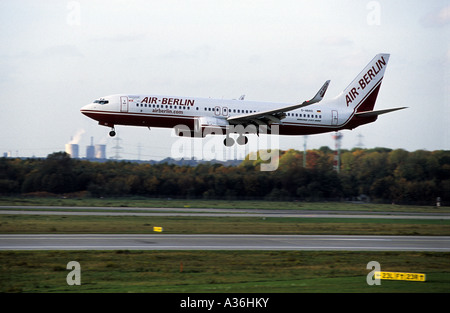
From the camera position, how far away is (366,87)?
68250 millimetres

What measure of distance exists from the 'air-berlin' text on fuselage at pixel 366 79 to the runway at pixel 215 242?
954 inches

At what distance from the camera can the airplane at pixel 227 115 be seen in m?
54.9

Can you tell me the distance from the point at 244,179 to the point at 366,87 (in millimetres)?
22370

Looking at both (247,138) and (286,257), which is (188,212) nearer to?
(247,138)

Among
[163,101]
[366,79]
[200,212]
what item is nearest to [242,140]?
[200,212]

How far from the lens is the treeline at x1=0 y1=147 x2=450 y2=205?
8162cm

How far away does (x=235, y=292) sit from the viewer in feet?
80.9

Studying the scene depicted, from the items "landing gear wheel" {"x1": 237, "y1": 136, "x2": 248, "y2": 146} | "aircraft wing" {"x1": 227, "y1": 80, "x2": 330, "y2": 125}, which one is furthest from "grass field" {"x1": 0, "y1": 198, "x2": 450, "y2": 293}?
"landing gear wheel" {"x1": 237, "y1": 136, "x2": 248, "y2": 146}

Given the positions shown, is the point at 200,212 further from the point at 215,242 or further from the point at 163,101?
the point at 215,242

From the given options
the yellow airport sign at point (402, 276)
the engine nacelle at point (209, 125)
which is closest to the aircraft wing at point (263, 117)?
the engine nacelle at point (209, 125)

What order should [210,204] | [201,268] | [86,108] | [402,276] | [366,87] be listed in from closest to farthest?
[402,276], [201,268], [86,108], [366,87], [210,204]

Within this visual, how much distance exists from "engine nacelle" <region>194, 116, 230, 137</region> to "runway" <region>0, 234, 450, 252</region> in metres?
14.4
